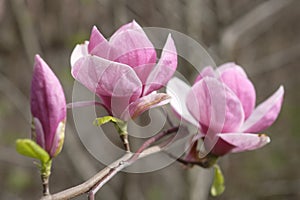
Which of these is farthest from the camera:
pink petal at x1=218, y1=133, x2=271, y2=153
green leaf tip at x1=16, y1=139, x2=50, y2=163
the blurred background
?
the blurred background

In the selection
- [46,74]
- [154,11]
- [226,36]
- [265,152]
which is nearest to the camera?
[46,74]

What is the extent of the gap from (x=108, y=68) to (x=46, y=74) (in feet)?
0.23

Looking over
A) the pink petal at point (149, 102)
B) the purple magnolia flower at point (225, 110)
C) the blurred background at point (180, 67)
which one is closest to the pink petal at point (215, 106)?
the purple magnolia flower at point (225, 110)

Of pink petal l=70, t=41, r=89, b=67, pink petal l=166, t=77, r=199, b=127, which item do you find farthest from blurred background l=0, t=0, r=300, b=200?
pink petal l=70, t=41, r=89, b=67

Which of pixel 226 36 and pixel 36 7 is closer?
pixel 226 36

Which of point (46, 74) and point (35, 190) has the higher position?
point (46, 74)

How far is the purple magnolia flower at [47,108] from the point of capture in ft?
1.84

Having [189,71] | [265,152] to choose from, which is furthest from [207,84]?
[265,152]

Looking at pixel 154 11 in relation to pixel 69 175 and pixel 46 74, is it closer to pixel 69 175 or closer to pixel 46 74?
pixel 69 175

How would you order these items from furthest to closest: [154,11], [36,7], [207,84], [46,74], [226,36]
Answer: [36,7], [154,11], [226,36], [207,84], [46,74]

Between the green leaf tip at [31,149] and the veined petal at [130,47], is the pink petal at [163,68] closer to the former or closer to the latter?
the veined petal at [130,47]

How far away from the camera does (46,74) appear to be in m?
0.56

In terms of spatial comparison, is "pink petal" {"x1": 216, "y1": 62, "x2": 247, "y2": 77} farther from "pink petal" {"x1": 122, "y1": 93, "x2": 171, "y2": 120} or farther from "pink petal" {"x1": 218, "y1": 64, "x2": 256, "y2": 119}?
"pink petal" {"x1": 122, "y1": 93, "x2": 171, "y2": 120}

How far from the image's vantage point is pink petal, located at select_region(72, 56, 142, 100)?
0.57 metres
